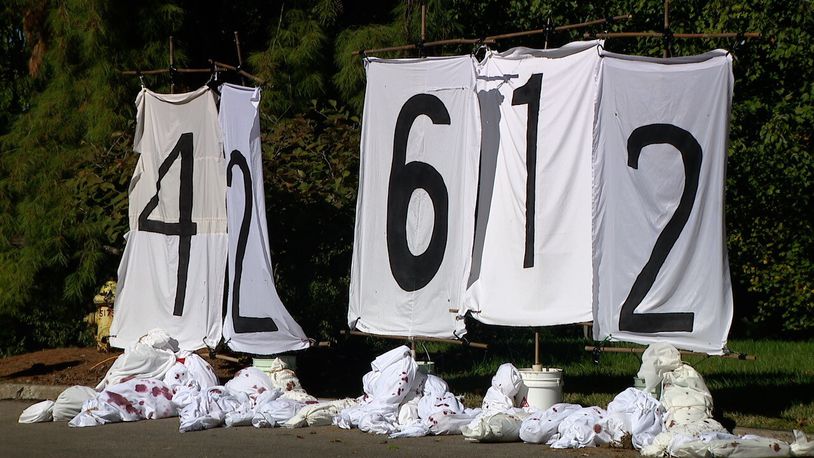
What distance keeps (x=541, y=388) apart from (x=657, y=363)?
1069 millimetres

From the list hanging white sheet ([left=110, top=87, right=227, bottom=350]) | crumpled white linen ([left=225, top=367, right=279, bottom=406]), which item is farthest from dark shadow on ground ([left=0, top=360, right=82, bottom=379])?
crumpled white linen ([left=225, top=367, right=279, bottom=406])

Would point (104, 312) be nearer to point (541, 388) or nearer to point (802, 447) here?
point (541, 388)

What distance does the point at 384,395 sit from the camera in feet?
32.3

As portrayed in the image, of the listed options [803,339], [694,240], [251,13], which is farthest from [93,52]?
[803,339]

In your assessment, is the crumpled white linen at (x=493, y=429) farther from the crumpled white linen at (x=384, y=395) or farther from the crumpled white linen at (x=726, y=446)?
the crumpled white linen at (x=726, y=446)

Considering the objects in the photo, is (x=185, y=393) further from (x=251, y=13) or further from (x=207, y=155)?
(x=251, y=13)

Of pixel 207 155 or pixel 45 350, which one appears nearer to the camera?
pixel 207 155

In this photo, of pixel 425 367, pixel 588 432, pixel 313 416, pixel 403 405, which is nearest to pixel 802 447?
pixel 588 432

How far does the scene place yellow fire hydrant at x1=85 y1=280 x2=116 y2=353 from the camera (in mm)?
13742

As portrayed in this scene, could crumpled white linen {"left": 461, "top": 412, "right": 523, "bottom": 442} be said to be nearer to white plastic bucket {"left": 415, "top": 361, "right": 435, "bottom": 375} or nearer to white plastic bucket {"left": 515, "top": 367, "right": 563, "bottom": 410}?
white plastic bucket {"left": 515, "top": 367, "right": 563, "bottom": 410}

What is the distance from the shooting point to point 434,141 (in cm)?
1049

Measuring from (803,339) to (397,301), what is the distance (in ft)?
39.7

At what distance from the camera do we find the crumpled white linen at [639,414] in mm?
8641

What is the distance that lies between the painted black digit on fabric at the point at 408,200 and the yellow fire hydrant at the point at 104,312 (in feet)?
14.6
